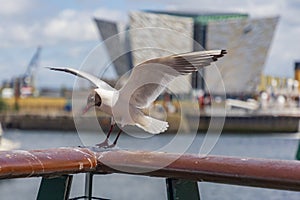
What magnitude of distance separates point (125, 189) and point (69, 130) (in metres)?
39.4

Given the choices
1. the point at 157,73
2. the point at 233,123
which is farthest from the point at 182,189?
the point at 233,123

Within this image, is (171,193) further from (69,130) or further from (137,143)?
(69,130)

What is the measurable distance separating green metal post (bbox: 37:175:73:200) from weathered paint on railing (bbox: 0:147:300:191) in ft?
0.26

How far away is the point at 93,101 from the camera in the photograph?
2775 millimetres

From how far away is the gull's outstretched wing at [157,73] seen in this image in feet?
7.54

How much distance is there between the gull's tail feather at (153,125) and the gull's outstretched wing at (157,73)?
0.17 ft

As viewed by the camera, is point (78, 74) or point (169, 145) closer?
point (169, 145)

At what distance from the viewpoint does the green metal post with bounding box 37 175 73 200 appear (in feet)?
7.66

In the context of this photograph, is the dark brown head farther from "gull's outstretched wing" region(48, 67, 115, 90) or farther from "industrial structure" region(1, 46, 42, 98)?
"industrial structure" region(1, 46, 42, 98)

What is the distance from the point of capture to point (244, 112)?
6150cm

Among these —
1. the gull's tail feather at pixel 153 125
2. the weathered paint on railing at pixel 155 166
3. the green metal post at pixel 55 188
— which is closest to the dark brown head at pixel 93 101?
the gull's tail feather at pixel 153 125

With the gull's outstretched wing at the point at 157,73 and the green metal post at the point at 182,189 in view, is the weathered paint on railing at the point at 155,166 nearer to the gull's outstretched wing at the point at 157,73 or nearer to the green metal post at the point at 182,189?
the green metal post at the point at 182,189

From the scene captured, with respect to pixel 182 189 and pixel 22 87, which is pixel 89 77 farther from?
pixel 22 87

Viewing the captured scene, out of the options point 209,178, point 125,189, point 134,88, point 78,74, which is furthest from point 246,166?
point 125,189
